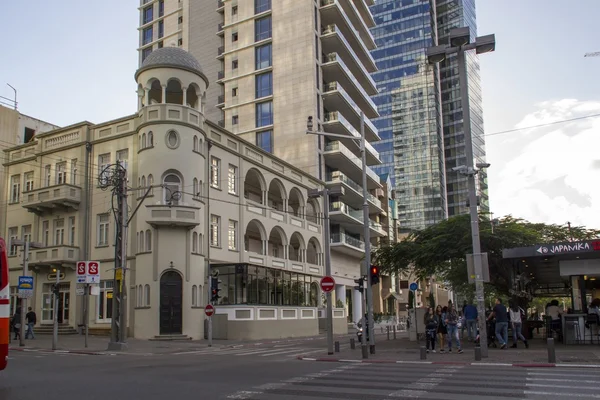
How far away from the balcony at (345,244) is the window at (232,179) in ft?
50.3

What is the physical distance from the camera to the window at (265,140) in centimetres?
5638

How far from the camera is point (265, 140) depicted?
187ft

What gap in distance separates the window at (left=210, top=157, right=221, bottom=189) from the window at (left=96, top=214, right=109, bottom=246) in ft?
22.8

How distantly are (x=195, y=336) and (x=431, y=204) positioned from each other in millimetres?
95205

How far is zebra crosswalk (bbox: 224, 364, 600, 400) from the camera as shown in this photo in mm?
10094

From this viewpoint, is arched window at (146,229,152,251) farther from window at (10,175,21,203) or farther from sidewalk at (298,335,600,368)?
sidewalk at (298,335,600,368)

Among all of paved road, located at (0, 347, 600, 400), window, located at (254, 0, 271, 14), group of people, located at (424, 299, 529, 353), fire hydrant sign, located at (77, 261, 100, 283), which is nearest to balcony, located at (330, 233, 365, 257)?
window, located at (254, 0, 271, 14)

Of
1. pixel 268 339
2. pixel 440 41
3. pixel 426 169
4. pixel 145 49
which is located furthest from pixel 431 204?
pixel 268 339

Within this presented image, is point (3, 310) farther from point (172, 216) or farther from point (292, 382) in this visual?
point (172, 216)

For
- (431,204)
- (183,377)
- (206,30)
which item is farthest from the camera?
(431,204)

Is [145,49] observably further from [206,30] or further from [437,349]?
[437,349]

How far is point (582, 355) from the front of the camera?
58.3ft

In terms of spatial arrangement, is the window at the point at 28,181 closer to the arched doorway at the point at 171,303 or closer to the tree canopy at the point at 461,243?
the arched doorway at the point at 171,303

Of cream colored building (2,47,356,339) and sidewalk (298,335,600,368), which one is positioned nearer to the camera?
sidewalk (298,335,600,368)
